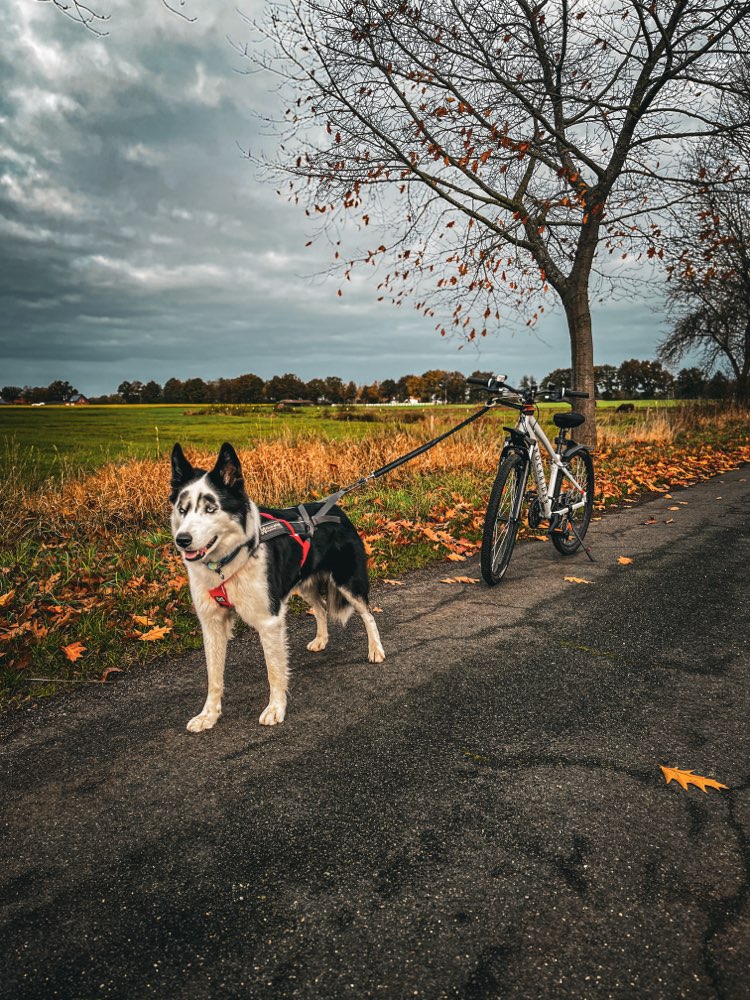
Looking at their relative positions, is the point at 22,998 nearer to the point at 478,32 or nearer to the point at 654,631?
the point at 654,631

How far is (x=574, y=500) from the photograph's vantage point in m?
6.40

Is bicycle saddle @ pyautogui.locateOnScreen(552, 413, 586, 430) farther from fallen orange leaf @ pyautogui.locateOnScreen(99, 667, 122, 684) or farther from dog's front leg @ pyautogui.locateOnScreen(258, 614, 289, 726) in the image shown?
fallen orange leaf @ pyautogui.locateOnScreen(99, 667, 122, 684)

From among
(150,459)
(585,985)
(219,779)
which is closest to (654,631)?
(585,985)

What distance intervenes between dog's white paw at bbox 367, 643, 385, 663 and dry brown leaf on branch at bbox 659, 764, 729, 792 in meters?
1.84

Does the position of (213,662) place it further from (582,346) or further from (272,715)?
(582,346)

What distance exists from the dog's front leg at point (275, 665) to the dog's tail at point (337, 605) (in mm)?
728

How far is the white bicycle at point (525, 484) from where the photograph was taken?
5.28 meters

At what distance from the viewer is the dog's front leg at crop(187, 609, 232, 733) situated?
3.16 m

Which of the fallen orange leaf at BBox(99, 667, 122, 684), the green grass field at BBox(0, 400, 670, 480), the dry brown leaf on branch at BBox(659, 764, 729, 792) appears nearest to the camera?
the dry brown leaf on branch at BBox(659, 764, 729, 792)

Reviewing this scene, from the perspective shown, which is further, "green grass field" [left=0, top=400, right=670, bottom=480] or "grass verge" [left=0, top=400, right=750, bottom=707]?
"green grass field" [left=0, top=400, right=670, bottom=480]

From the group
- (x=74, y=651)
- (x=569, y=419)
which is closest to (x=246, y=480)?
(x=569, y=419)

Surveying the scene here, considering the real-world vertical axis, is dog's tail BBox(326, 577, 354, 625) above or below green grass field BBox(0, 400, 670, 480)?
below

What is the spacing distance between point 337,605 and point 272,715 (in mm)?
1003

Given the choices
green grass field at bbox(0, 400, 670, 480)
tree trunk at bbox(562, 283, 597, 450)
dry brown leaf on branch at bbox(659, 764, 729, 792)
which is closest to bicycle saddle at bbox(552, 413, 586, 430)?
dry brown leaf on branch at bbox(659, 764, 729, 792)
